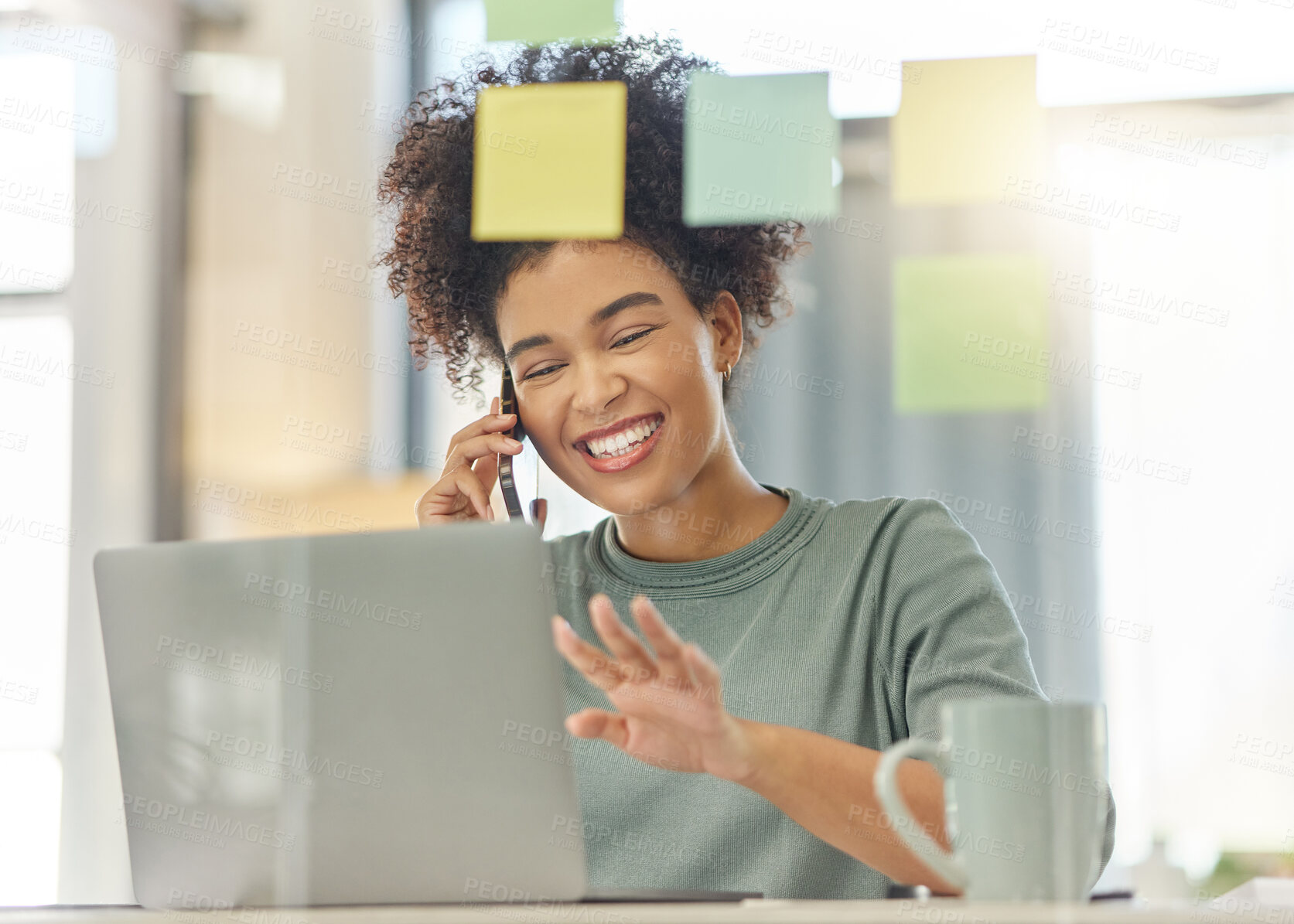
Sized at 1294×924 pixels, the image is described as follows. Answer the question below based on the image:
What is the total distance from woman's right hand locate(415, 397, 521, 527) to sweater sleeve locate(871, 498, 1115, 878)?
43 cm

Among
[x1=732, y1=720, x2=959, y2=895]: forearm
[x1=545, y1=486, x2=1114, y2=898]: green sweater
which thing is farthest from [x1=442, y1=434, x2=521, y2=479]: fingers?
[x1=732, y1=720, x2=959, y2=895]: forearm

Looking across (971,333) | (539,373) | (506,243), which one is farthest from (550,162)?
(971,333)

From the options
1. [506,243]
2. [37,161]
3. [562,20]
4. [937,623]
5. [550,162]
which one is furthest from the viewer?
[37,161]

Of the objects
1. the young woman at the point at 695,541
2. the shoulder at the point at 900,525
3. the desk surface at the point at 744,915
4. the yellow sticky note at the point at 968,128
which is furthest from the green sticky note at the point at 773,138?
the desk surface at the point at 744,915

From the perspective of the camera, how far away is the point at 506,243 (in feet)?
4.74

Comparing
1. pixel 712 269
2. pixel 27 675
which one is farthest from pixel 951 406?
pixel 27 675

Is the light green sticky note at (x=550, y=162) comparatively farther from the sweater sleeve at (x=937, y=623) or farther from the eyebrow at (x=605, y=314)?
the sweater sleeve at (x=937, y=623)

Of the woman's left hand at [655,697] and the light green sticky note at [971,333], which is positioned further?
the light green sticky note at [971,333]

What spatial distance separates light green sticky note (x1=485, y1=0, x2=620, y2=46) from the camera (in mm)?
2338

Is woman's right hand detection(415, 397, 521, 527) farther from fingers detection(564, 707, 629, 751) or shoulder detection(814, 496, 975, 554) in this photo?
fingers detection(564, 707, 629, 751)

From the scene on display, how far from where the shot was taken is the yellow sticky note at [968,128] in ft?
8.27

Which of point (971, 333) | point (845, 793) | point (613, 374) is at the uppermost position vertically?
point (971, 333)

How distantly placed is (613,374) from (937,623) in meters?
0.44

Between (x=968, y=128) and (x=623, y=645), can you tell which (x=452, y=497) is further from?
(x=968, y=128)
